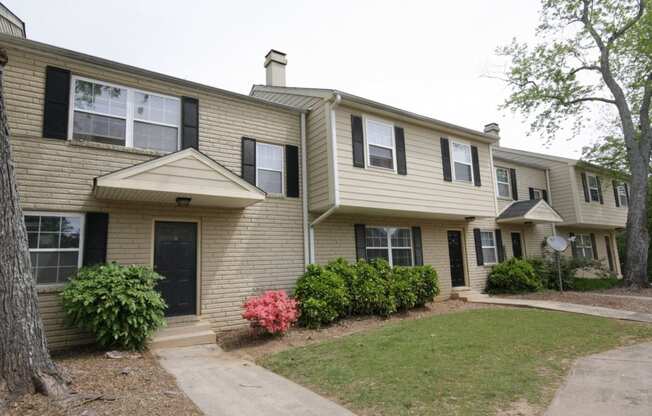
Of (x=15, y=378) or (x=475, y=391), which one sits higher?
(x=15, y=378)

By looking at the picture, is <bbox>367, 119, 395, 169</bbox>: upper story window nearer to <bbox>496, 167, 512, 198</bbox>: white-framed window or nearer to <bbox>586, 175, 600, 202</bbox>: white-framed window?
<bbox>496, 167, 512, 198</bbox>: white-framed window

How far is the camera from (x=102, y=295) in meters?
5.82

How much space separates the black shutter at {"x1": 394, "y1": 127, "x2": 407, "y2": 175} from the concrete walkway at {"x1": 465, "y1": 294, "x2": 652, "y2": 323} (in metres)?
4.68

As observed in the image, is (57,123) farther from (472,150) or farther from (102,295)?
(472,150)

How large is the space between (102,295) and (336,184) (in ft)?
17.1

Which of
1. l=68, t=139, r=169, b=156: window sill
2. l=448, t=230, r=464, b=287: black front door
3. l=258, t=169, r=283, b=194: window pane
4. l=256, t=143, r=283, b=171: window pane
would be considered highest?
l=256, t=143, r=283, b=171: window pane

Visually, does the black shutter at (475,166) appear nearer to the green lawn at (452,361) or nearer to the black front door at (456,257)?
the black front door at (456,257)

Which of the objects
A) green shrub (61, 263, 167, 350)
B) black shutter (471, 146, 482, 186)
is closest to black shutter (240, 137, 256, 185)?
green shrub (61, 263, 167, 350)

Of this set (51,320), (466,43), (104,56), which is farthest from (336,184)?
(51,320)

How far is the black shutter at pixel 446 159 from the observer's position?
450 inches

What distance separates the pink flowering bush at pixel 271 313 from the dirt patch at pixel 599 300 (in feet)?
26.8

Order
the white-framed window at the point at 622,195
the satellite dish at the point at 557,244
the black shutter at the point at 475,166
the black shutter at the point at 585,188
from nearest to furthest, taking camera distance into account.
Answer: the black shutter at the point at 475,166
the satellite dish at the point at 557,244
the black shutter at the point at 585,188
the white-framed window at the point at 622,195

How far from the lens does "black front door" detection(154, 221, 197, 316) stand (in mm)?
7520

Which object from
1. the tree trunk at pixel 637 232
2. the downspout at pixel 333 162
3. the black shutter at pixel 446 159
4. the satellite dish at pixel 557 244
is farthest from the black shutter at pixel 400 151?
the tree trunk at pixel 637 232
